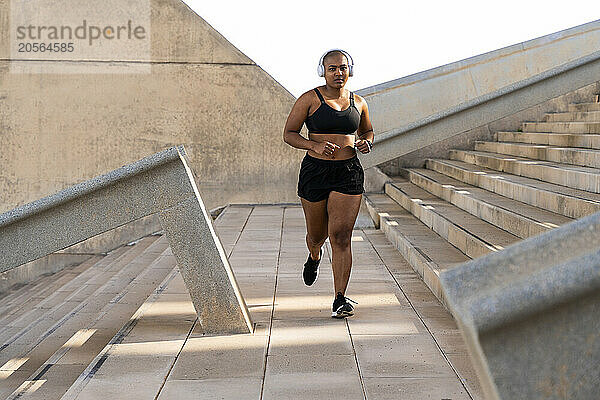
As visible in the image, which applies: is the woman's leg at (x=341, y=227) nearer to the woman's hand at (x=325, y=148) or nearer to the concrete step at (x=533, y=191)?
the woman's hand at (x=325, y=148)

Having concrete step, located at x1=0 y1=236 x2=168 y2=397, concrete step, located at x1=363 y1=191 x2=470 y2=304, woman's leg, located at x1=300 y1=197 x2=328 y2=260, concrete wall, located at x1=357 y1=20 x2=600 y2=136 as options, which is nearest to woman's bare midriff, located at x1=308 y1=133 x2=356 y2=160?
woman's leg, located at x1=300 y1=197 x2=328 y2=260

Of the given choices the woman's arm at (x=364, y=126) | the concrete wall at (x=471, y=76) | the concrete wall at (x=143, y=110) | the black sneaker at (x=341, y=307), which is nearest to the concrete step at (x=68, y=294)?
the concrete wall at (x=143, y=110)

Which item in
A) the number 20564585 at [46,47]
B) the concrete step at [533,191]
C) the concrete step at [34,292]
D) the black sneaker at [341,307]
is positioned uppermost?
the number 20564585 at [46,47]

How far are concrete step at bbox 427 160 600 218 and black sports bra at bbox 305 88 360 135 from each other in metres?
1.86

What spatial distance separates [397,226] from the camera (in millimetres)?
8328

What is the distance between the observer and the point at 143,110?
11.6 metres

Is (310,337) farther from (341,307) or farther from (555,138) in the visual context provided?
(555,138)

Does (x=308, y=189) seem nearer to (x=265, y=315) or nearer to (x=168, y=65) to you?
(x=265, y=315)

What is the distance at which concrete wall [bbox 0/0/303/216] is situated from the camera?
11.4m

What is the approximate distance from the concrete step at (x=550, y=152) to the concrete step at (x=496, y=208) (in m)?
0.79

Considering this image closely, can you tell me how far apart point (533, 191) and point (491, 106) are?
228 cm

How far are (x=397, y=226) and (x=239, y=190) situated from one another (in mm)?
3964

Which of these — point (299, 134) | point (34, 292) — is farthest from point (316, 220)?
point (34, 292)

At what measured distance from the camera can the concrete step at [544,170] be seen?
6.79 metres
